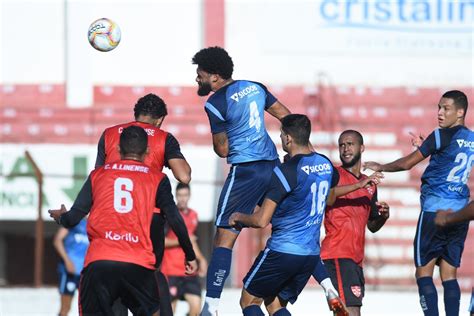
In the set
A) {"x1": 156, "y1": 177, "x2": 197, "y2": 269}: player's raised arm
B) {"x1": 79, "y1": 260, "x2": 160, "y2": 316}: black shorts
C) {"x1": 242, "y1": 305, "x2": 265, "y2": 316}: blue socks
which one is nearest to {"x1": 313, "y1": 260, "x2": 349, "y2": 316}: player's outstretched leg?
{"x1": 242, "y1": 305, "x2": 265, "y2": 316}: blue socks

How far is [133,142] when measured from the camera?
783 cm

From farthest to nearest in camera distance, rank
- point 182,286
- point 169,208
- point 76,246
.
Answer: point 76,246, point 182,286, point 169,208

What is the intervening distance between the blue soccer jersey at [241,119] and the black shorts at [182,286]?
14.7 ft

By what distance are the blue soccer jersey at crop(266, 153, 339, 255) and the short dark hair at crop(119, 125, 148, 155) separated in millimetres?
1067

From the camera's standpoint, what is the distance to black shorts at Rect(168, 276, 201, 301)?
44.3 ft

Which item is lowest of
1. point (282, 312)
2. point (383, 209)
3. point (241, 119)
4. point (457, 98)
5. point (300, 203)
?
point (282, 312)

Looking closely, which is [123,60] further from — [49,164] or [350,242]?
[350,242]

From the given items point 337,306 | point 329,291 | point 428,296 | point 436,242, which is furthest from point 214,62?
point 428,296

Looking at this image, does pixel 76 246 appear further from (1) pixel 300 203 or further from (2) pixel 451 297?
(1) pixel 300 203

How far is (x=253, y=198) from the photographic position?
30.3 feet

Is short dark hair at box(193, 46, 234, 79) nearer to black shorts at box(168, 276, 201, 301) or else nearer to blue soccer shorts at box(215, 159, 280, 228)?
blue soccer shorts at box(215, 159, 280, 228)

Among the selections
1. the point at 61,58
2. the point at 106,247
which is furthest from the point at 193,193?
the point at 106,247

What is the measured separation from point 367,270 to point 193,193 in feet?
11.2

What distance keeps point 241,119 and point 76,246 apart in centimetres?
554
